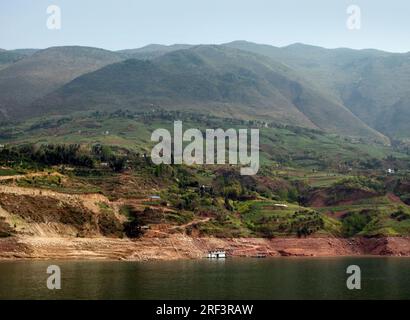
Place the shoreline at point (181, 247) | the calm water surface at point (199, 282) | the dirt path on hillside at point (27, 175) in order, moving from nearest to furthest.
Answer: the calm water surface at point (199, 282)
the shoreline at point (181, 247)
the dirt path on hillside at point (27, 175)

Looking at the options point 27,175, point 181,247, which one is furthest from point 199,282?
point 27,175

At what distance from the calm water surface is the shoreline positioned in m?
8.76

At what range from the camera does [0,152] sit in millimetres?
164000

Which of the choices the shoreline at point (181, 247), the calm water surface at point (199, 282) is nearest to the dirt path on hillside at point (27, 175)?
the shoreline at point (181, 247)

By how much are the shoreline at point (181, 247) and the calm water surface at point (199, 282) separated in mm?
8764

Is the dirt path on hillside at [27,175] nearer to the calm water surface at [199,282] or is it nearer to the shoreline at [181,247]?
the shoreline at [181,247]

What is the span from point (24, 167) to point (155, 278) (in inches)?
2706

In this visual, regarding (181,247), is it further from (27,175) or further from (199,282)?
(199,282)

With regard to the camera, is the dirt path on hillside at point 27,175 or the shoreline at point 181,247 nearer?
the shoreline at point 181,247

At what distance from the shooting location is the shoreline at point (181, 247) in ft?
403

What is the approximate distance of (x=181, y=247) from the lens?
467 ft

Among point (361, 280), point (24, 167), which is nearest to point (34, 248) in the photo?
point (24, 167)

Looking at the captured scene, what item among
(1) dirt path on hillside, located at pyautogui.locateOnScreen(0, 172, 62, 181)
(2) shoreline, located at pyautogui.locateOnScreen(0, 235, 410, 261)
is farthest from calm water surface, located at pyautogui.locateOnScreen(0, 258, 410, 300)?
(1) dirt path on hillside, located at pyautogui.locateOnScreen(0, 172, 62, 181)
